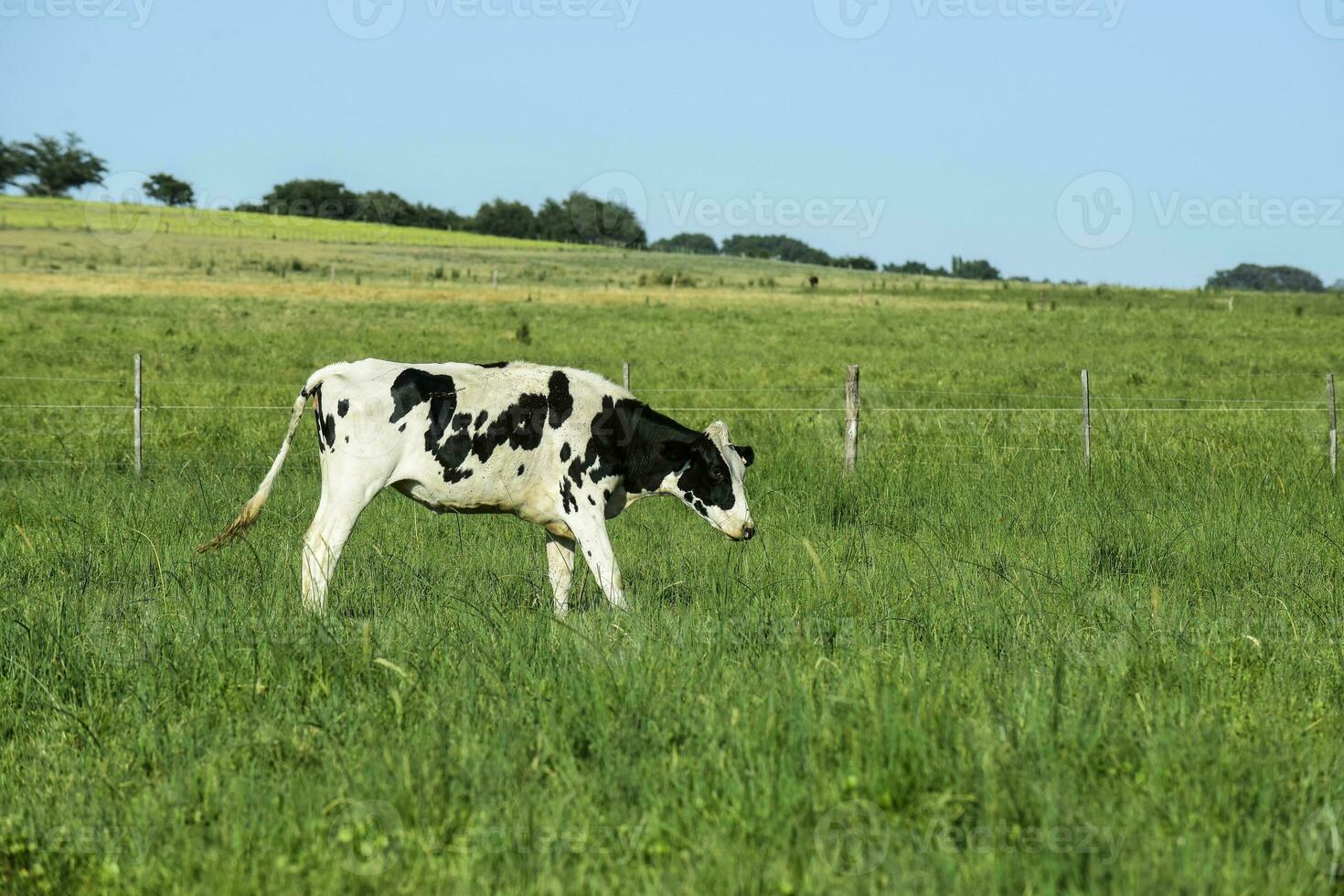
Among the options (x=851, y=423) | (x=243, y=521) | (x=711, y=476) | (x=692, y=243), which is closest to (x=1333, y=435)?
(x=851, y=423)

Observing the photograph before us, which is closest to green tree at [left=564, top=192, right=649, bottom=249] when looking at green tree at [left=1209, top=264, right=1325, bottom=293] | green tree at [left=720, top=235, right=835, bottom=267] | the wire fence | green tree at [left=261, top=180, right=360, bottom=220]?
green tree at [left=261, top=180, right=360, bottom=220]

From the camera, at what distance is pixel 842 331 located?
41.9m

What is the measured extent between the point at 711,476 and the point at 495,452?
1.43 metres

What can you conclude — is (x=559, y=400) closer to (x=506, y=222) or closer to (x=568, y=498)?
(x=568, y=498)

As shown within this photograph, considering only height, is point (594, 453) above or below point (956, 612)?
above

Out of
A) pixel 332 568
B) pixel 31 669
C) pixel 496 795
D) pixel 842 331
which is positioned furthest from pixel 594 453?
pixel 842 331

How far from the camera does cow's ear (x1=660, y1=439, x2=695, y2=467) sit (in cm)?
859

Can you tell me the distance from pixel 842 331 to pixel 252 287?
25.4m

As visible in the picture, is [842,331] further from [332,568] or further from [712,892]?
[712,892]

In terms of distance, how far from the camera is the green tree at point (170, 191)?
118 metres

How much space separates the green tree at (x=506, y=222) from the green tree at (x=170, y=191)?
26.6 metres

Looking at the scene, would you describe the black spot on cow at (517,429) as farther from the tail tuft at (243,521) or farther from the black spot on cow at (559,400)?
the tail tuft at (243,521)

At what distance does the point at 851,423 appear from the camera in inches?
589

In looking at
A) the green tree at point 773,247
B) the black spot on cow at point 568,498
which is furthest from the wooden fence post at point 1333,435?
the green tree at point 773,247
